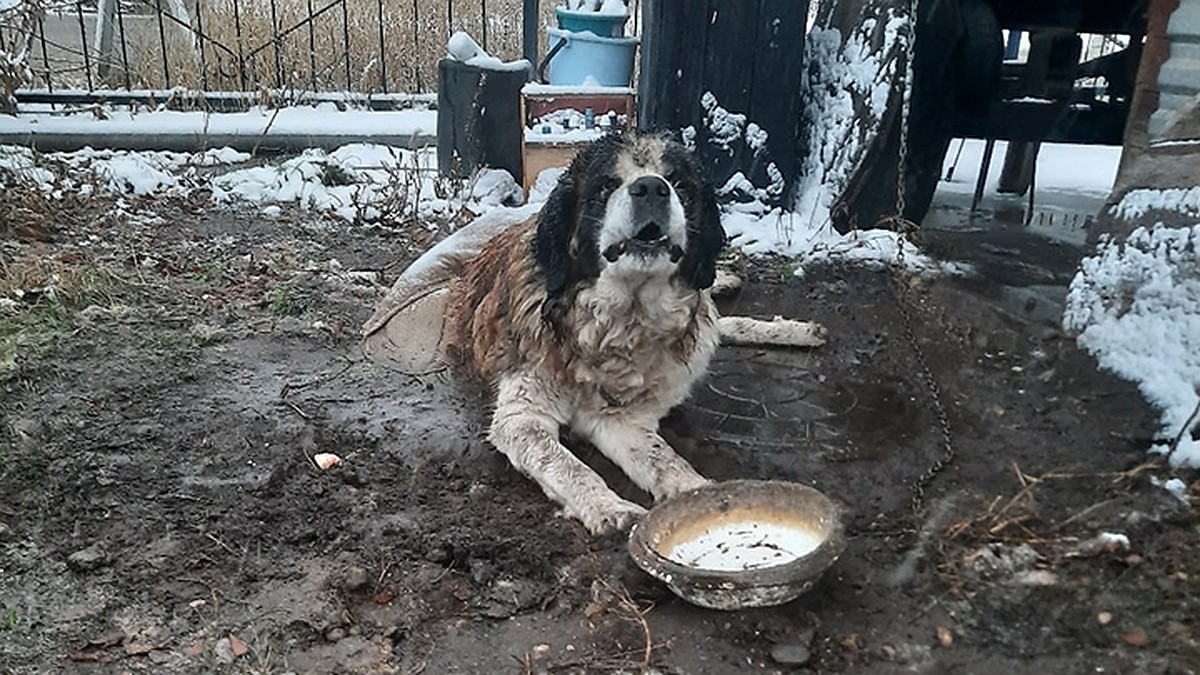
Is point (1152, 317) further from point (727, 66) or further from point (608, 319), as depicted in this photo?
point (727, 66)

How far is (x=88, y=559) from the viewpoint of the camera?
269 cm

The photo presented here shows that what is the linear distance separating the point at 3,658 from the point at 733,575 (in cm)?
170

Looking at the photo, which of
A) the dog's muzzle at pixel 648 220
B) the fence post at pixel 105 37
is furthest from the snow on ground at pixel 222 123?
the dog's muzzle at pixel 648 220

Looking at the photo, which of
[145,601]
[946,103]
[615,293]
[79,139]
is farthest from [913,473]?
[79,139]

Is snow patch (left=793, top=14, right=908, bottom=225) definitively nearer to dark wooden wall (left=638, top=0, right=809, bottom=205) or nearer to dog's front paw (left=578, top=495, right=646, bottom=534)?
dark wooden wall (left=638, top=0, right=809, bottom=205)

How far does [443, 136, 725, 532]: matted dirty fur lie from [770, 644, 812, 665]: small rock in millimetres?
774

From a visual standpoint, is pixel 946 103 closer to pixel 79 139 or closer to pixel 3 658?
pixel 3 658

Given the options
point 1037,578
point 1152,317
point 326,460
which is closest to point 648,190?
point 326,460

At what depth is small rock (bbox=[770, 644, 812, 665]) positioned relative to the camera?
232 centimetres

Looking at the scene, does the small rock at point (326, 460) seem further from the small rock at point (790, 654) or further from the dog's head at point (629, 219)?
the small rock at point (790, 654)

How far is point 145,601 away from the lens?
8.33 feet

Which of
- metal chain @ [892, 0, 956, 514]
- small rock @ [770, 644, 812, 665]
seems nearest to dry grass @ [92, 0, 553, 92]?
metal chain @ [892, 0, 956, 514]

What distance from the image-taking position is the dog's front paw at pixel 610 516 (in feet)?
9.43

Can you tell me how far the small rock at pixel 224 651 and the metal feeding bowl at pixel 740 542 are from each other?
1.00 meters
